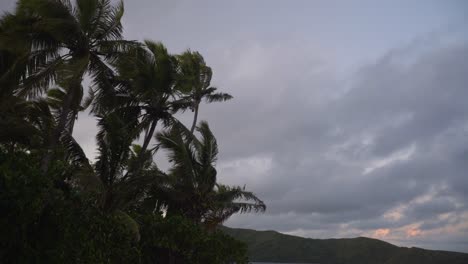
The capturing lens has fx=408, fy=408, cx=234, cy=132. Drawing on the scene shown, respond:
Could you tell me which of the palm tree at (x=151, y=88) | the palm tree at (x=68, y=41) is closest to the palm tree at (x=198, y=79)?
the palm tree at (x=151, y=88)

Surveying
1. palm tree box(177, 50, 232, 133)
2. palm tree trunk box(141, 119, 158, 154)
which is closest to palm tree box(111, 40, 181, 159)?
palm tree trunk box(141, 119, 158, 154)

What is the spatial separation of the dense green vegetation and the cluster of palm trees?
0.05 metres

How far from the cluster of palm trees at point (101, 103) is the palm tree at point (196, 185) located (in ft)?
0.18

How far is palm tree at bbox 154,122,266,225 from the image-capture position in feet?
64.8

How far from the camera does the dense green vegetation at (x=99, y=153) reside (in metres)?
7.88

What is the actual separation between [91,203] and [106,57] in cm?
699

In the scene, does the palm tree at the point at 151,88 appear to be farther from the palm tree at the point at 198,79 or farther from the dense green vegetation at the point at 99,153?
the palm tree at the point at 198,79

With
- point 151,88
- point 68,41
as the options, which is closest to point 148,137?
point 151,88

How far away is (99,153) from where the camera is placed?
15.4m

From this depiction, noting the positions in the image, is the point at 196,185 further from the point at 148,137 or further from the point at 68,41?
the point at 68,41

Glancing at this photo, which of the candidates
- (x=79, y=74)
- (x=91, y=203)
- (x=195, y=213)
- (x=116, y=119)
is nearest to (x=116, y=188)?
(x=116, y=119)

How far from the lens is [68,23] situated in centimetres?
1336

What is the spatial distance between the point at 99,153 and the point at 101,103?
2.12m

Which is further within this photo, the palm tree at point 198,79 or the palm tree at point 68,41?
the palm tree at point 198,79
